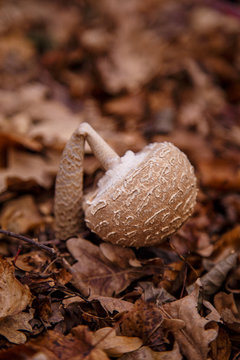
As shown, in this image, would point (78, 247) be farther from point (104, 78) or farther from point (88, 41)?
point (88, 41)

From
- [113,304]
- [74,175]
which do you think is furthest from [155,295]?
[74,175]

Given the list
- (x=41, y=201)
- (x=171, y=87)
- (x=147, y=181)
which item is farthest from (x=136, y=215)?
(x=171, y=87)

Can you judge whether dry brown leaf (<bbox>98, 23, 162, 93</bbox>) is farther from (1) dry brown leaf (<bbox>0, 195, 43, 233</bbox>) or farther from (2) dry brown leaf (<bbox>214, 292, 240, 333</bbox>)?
(2) dry brown leaf (<bbox>214, 292, 240, 333</bbox>)

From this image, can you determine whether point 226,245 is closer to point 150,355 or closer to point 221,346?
point 221,346

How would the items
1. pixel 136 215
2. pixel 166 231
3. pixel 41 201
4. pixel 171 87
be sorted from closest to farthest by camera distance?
pixel 136 215, pixel 166 231, pixel 41 201, pixel 171 87

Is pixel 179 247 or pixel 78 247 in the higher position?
pixel 78 247

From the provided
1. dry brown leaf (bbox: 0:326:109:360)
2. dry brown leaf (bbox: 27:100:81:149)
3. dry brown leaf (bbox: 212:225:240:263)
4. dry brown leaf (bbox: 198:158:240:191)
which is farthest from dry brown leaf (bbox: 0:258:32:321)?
dry brown leaf (bbox: 198:158:240:191)

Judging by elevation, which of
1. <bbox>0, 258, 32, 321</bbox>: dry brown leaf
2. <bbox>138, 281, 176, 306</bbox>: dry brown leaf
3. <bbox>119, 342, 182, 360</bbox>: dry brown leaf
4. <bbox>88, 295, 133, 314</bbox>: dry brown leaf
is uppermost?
<bbox>0, 258, 32, 321</bbox>: dry brown leaf
